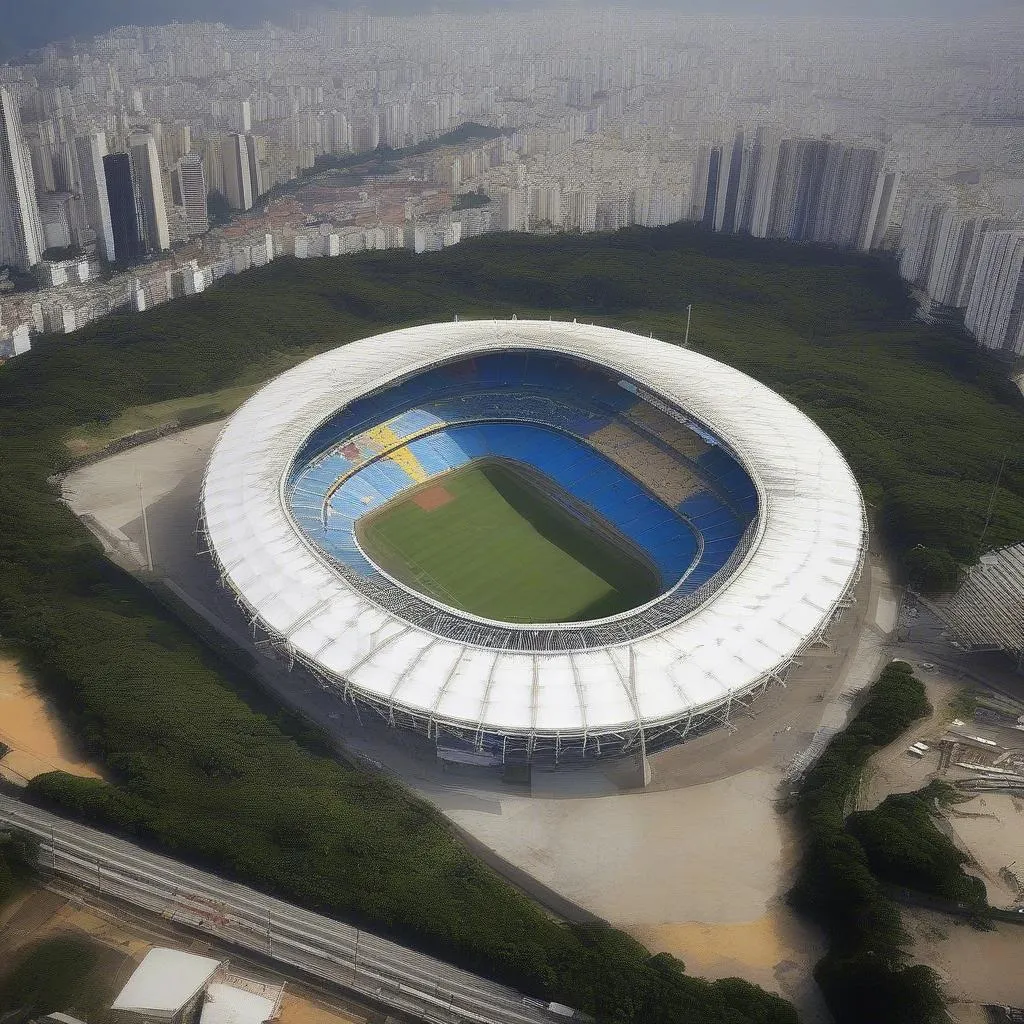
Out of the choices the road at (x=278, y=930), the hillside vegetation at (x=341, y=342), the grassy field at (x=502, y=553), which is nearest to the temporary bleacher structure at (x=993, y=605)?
the hillside vegetation at (x=341, y=342)

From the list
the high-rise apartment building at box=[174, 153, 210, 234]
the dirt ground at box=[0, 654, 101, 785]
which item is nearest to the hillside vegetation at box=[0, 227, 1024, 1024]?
the dirt ground at box=[0, 654, 101, 785]

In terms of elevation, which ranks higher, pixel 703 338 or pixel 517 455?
pixel 703 338

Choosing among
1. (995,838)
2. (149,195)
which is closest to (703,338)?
(995,838)

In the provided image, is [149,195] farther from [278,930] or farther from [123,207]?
[278,930]

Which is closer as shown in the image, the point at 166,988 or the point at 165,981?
the point at 166,988

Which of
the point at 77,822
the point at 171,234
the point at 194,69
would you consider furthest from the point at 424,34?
the point at 77,822

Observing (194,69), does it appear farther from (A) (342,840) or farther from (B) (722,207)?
(A) (342,840)

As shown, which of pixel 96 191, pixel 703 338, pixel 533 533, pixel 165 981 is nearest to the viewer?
pixel 165 981
